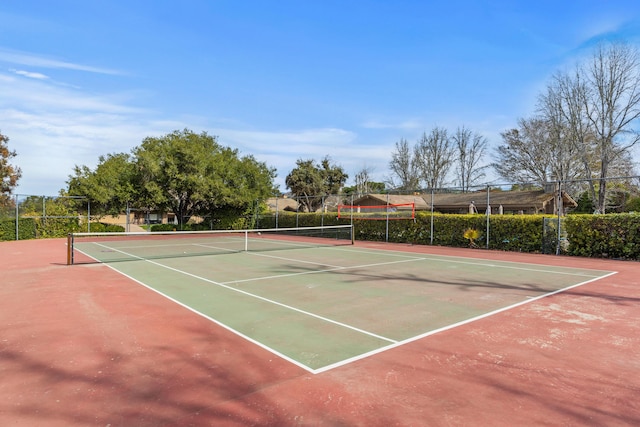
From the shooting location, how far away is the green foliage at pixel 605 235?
13.3 metres

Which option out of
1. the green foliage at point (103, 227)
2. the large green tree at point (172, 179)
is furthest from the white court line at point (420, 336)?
the green foliage at point (103, 227)

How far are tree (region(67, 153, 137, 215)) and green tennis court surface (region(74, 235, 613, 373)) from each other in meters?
14.8

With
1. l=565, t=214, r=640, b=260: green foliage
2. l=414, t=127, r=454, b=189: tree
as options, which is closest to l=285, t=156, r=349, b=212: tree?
l=414, t=127, r=454, b=189: tree

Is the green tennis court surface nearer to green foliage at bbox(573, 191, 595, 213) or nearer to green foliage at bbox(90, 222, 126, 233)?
green foliage at bbox(90, 222, 126, 233)

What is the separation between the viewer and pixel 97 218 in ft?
86.6

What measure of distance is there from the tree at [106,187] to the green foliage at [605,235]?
2682 cm

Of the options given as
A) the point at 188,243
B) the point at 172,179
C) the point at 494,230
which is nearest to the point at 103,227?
the point at 172,179

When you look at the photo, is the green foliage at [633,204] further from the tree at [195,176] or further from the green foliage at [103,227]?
the green foliage at [103,227]

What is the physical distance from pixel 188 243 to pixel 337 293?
14.8 m

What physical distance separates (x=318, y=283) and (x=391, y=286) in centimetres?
166

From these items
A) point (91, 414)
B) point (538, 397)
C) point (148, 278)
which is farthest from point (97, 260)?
point (538, 397)

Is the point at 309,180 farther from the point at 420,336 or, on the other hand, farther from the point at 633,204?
the point at 420,336

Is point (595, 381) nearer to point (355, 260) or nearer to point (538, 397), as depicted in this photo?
point (538, 397)

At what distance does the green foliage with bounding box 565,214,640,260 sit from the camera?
13.3 m
